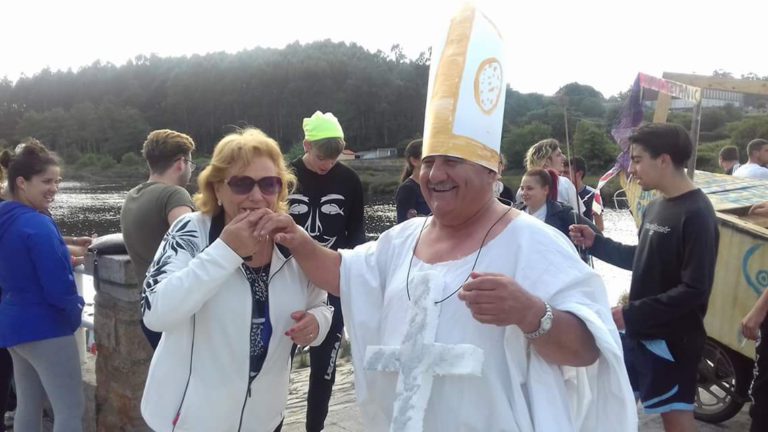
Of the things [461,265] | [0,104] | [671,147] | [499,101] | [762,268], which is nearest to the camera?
[461,265]

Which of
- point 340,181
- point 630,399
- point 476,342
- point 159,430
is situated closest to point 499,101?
point 476,342

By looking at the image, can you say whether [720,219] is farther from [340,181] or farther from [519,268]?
[519,268]

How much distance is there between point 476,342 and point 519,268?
0.23 meters

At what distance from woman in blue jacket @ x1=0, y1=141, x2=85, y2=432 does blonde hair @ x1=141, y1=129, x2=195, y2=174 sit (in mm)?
563

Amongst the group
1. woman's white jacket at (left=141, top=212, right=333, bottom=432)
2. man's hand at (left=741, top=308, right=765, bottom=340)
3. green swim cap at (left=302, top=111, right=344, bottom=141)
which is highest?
green swim cap at (left=302, top=111, right=344, bottom=141)

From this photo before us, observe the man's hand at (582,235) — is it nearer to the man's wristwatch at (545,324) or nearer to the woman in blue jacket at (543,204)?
the woman in blue jacket at (543,204)

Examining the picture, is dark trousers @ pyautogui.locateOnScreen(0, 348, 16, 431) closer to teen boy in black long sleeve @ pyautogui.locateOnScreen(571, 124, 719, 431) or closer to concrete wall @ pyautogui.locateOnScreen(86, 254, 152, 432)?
concrete wall @ pyautogui.locateOnScreen(86, 254, 152, 432)

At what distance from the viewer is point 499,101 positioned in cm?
196

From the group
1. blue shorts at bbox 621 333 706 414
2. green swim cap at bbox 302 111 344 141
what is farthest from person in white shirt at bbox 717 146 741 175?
green swim cap at bbox 302 111 344 141

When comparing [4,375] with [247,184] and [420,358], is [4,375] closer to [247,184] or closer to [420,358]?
[247,184]

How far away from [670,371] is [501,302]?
208 cm

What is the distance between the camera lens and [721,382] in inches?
161

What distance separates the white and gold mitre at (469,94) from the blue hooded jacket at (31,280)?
223 cm

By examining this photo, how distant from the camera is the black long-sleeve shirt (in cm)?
295
